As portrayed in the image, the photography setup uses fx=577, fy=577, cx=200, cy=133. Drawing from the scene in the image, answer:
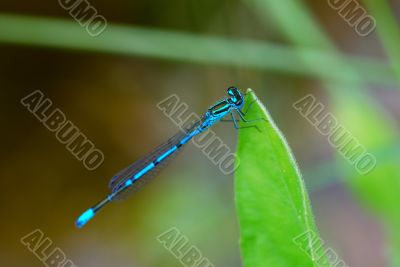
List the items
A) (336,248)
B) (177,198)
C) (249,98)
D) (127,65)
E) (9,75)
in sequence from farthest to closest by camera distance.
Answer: (127,65) < (9,75) < (177,198) < (336,248) < (249,98)

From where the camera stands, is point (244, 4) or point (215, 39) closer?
point (215, 39)

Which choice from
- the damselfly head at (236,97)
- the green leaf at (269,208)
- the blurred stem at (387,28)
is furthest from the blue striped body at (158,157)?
the green leaf at (269,208)

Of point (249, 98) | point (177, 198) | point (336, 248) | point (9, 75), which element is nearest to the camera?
point (249, 98)

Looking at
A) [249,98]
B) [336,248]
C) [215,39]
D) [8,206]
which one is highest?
[215,39]

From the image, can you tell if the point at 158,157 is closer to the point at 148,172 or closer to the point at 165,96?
the point at 148,172

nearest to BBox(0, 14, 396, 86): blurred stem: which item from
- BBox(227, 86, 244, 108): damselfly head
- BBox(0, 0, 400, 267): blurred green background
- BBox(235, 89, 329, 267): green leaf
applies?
BBox(0, 0, 400, 267): blurred green background

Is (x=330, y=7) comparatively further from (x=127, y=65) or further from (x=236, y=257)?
(x=236, y=257)

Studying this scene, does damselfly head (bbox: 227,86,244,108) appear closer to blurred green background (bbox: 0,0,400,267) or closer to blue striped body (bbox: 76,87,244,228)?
blue striped body (bbox: 76,87,244,228)

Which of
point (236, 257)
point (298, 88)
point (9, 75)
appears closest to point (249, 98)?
point (236, 257)

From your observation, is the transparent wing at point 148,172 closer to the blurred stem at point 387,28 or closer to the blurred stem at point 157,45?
the blurred stem at point 157,45
